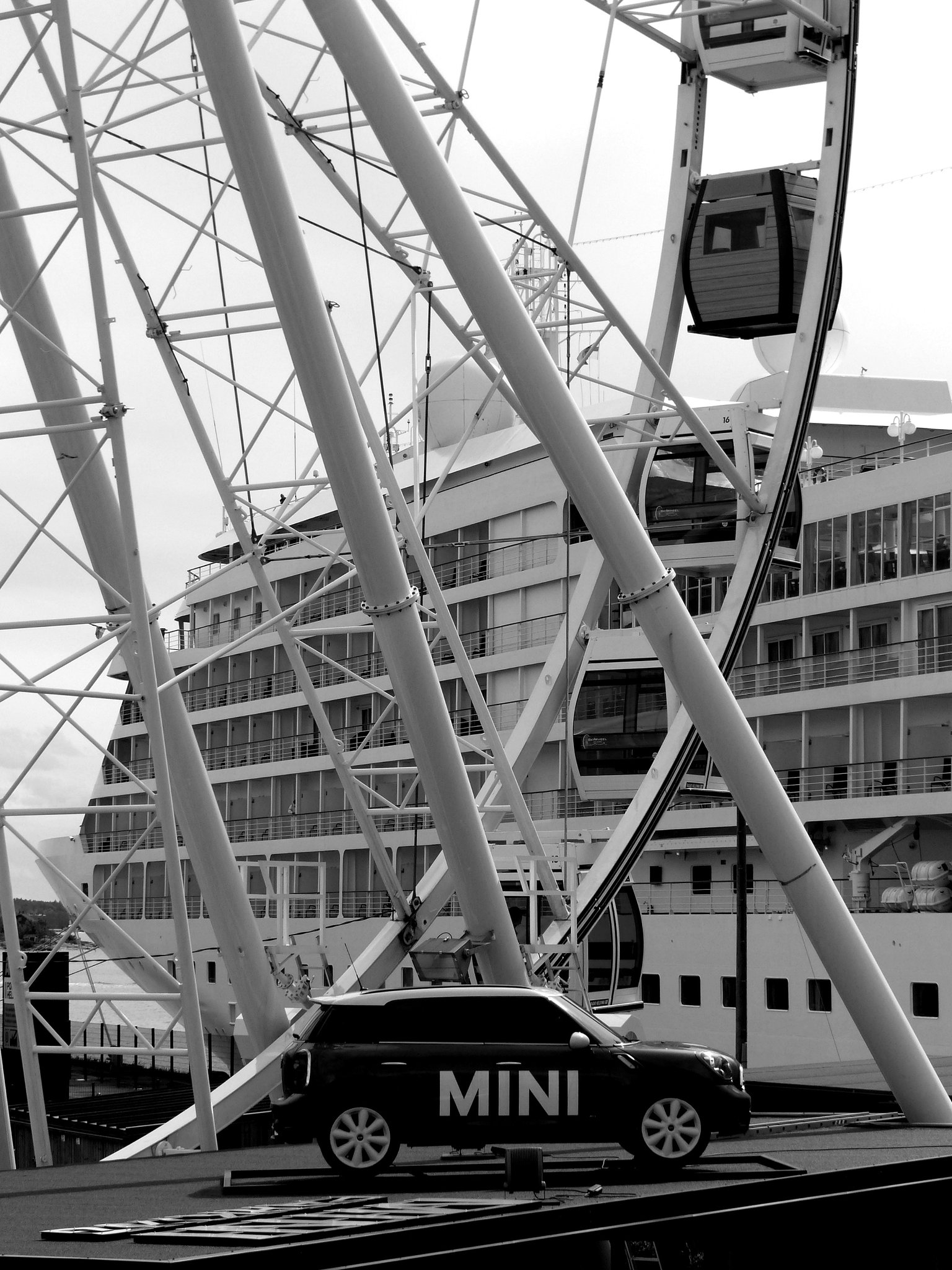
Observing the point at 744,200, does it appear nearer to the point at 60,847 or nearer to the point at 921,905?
the point at 921,905

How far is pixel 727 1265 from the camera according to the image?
39.7 ft

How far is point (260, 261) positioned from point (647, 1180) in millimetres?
6847

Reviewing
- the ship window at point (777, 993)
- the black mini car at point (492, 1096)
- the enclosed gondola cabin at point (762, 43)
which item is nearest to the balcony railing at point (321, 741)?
the ship window at point (777, 993)

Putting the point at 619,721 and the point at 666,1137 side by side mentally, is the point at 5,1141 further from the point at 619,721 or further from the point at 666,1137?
the point at 619,721

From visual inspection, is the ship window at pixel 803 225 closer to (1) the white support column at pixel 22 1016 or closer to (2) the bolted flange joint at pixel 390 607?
(2) the bolted flange joint at pixel 390 607

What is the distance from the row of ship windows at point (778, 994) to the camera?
106 feet

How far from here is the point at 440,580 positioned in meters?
50.7

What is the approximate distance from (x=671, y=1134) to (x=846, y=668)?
93.7 ft

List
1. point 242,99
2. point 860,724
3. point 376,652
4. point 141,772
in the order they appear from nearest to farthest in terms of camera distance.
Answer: point 242,99, point 860,724, point 376,652, point 141,772

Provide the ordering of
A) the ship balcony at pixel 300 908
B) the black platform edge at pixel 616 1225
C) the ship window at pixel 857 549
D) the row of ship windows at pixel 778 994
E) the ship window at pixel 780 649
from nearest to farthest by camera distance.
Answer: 1. the black platform edge at pixel 616 1225
2. the row of ship windows at pixel 778 994
3. the ship window at pixel 857 549
4. the ship window at pixel 780 649
5. the ship balcony at pixel 300 908

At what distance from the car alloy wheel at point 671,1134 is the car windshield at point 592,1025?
1.58 ft

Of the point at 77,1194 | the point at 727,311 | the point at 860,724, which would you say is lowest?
the point at 77,1194

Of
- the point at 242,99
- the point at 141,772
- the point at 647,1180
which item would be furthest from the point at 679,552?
the point at 141,772

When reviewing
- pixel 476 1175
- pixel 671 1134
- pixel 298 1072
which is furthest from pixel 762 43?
pixel 476 1175
